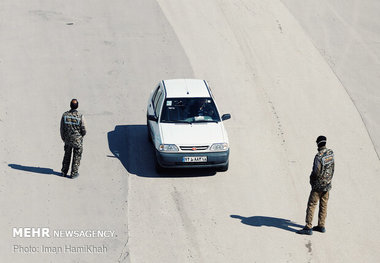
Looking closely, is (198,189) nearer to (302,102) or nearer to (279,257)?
(279,257)

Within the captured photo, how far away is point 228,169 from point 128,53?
7.01 m

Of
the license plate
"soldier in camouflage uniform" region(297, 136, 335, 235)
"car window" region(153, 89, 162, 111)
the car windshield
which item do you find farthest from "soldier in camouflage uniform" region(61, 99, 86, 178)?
"soldier in camouflage uniform" region(297, 136, 335, 235)

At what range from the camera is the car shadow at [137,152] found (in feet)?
51.2

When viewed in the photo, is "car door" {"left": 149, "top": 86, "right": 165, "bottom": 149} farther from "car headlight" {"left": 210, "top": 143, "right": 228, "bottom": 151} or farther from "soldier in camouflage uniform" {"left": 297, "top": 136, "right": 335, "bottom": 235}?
"soldier in camouflage uniform" {"left": 297, "top": 136, "right": 335, "bottom": 235}

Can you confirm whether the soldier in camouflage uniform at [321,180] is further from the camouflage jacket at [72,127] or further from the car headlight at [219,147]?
the camouflage jacket at [72,127]

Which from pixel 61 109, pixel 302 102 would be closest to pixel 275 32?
pixel 302 102

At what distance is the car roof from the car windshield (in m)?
0.14

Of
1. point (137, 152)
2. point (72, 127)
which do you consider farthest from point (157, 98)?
point (72, 127)

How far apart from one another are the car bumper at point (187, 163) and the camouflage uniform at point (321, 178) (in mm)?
2465

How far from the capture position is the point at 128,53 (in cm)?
2130

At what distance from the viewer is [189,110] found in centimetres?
1596

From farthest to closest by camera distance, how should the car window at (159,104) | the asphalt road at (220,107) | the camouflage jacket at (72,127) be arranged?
the car window at (159,104)
the camouflage jacket at (72,127)
the asphalt road at (220,107)

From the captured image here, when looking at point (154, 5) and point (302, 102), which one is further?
point (154, 5)

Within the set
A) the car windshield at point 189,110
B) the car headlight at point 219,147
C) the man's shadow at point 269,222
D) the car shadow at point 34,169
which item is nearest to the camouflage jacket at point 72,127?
the car shadow at point 34,169
